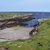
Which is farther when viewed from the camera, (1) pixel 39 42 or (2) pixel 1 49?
(1) pixel 39 42

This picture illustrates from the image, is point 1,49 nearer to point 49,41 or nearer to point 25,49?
point 25,49

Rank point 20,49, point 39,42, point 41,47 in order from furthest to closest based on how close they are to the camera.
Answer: point 39,42 → point 41,47 → point 20,49

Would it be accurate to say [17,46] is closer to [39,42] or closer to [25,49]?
[25,49]

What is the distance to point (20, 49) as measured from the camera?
1459cm

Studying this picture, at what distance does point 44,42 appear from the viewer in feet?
57.5

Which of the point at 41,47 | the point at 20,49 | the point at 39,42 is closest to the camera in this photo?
the point at 20,49

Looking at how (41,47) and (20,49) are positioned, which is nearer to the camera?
(20,49)

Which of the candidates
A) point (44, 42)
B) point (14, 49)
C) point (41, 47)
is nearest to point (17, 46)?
point (14, 49)

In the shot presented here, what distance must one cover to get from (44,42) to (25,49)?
3.46 meters

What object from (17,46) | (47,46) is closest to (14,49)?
(17,46)

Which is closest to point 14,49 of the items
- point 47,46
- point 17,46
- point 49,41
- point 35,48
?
point 17,46

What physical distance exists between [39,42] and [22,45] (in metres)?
2.71

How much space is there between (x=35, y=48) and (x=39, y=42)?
6.95 ft

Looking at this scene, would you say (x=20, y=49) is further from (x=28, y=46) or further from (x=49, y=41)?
(x=49, y=41)
